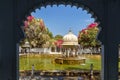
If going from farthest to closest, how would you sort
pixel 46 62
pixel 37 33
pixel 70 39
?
pixel 37 33 → pixel 46 62 → pixel 70 39

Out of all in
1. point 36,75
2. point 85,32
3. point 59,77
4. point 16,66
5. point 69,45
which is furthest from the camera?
point 85,32

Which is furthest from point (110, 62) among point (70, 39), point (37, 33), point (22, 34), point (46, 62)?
point (37, 33)

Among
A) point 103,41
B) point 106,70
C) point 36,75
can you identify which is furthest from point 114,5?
point 36,75

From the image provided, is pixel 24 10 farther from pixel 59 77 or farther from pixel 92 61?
pixel 92 61

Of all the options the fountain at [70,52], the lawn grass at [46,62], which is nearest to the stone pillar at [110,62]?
the lawn grass at [46,62]

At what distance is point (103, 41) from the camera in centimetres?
448

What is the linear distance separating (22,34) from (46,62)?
54.3ft

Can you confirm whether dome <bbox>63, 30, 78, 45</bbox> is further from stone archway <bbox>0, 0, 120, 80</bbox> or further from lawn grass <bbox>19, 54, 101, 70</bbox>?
stone archway <bbox>0, 0, 120, 80</bbox>

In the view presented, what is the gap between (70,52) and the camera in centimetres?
2050

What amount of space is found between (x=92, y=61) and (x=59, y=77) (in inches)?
209

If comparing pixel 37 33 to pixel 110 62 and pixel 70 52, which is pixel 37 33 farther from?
pixel 110 62

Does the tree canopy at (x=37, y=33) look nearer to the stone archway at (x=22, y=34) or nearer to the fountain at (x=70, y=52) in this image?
the fountain at (x=70, y=52)

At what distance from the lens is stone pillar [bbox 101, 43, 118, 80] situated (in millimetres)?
4414

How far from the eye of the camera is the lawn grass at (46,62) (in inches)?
785
